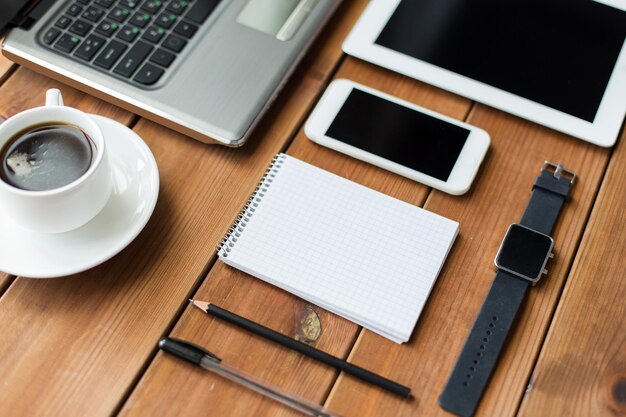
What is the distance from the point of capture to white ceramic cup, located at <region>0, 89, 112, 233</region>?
2.03ft

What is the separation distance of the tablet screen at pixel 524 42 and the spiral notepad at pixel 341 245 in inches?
8.0

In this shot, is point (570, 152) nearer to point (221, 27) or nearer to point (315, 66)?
point (315, 66)

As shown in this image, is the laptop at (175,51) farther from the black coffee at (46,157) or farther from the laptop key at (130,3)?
the black coffee at (46,157)

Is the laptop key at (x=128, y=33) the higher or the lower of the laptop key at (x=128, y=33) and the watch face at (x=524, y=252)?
the higher

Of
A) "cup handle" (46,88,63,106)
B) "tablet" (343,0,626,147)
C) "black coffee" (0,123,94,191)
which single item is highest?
"tablet" (343,0,626,147)

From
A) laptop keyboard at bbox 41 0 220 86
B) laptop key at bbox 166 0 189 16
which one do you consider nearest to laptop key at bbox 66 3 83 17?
laptop keyboard at bbox 41 0 220 86

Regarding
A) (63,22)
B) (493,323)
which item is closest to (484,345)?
(493,323)

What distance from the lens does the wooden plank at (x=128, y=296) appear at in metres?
0.64

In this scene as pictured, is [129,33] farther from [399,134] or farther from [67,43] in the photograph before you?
[399,134]

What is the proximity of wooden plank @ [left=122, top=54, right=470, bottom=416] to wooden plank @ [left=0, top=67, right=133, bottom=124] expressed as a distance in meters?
0.24

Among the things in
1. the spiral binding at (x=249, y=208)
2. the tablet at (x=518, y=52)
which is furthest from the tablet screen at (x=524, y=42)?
the spiral binding at (x=249, y=208)

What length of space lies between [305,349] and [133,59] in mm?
377

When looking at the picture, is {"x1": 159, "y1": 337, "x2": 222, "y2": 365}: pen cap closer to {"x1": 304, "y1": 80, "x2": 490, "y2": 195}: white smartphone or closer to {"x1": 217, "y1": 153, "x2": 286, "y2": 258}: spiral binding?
{"x1": 217, "y1": 153, "x2": 286, "y2": 258}: spiral binding

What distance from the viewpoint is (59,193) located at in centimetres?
62
